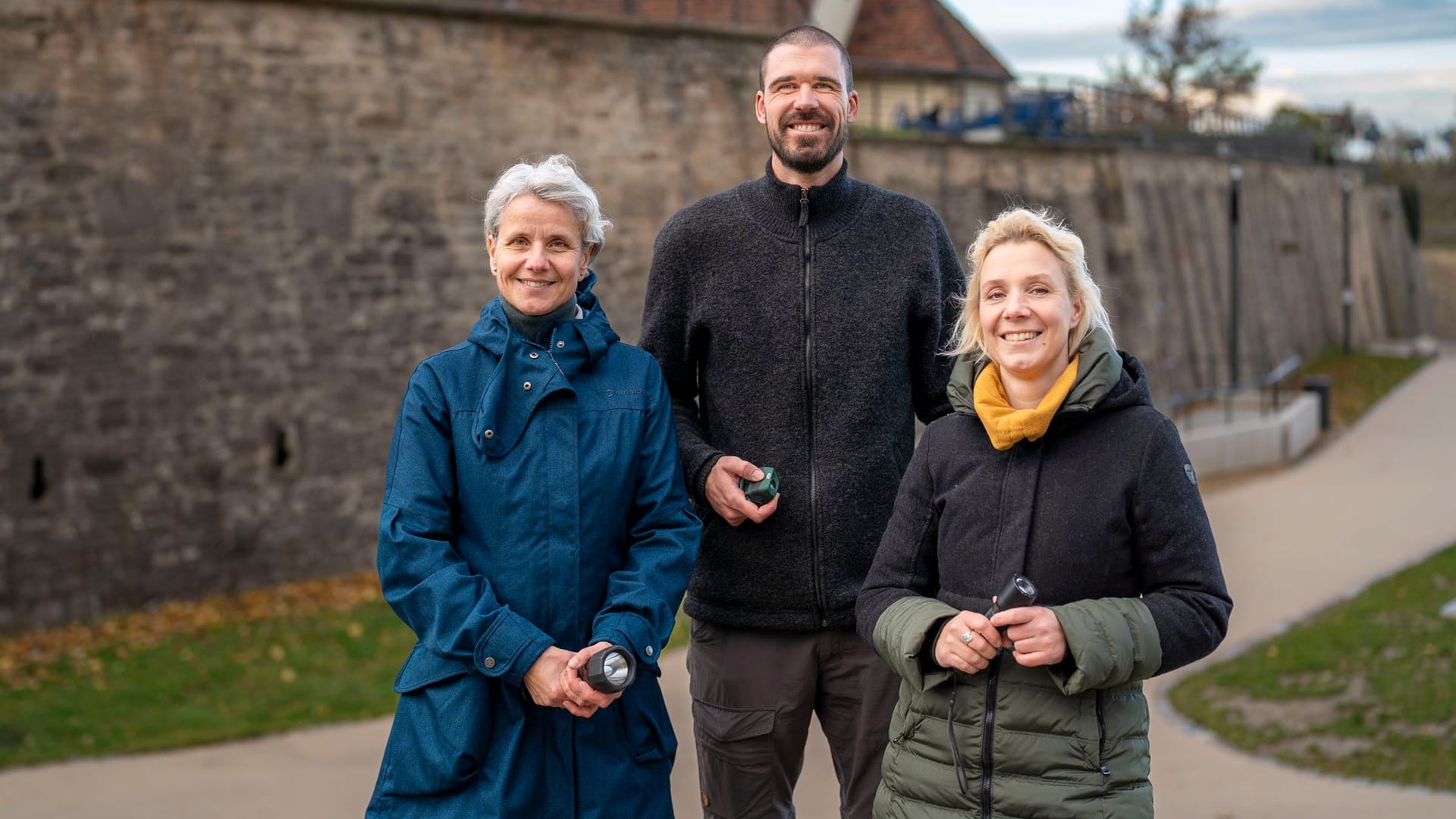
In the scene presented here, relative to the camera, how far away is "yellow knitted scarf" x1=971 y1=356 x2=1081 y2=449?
285cm

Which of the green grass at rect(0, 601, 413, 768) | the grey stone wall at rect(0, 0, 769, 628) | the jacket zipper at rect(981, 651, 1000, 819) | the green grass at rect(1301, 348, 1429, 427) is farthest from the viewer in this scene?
the green grass at rect(1301, 348, 1429, 427)

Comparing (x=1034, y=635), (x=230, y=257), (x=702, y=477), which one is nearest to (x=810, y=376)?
(x=702, y=477)

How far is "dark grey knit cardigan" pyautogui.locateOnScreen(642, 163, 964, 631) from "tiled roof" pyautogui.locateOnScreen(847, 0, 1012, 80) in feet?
75.9

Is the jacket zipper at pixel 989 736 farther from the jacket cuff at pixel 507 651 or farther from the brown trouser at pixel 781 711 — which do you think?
the jacket cuff at pixel 507 651

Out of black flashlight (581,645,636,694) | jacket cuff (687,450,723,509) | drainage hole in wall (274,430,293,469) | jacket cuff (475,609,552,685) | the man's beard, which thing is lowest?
drainage hole in wall (274,430,293,469)

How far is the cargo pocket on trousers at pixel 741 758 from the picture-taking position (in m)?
3.60

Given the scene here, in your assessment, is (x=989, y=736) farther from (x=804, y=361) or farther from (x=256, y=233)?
(x=256, y=233)

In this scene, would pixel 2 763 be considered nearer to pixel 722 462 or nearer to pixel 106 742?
pixel 106 742

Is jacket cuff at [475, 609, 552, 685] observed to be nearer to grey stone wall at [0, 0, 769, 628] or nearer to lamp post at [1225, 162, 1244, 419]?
grey stone wall at [0, 0, 769, 628]

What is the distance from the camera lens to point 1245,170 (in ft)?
98.8

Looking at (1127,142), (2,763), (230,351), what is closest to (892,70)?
(1127,142)

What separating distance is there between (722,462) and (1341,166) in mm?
39079

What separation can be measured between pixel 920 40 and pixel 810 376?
25075 mm

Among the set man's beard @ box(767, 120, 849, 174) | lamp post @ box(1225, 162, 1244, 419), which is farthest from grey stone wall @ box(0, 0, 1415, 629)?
lamp post @ box(1225, 162, 1244, 419)
